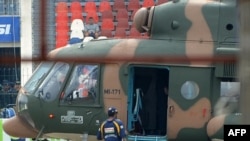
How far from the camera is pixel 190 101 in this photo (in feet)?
26.6

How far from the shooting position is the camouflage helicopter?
7.97 meters

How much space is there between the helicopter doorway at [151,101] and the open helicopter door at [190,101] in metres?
0.48

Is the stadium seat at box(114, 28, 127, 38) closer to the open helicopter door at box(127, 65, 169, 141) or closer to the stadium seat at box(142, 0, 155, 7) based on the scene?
the stadium seat at box(142, 0, 155, 7)

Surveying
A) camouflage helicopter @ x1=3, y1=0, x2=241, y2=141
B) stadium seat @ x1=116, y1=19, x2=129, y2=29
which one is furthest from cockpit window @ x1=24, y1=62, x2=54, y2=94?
stadium seat @ x1=116, y1=19, x2=129, y2=29

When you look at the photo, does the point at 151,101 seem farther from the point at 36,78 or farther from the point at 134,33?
the point at 36,78

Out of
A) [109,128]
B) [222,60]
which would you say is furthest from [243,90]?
[109,128]

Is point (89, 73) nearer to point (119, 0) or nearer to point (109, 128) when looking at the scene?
point (109, 128)

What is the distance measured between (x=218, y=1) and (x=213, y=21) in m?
0.28

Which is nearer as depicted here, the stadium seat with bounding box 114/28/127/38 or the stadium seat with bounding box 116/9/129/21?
the stadium seat with bounding box 116/9/129/21

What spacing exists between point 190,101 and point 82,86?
59.2 inches

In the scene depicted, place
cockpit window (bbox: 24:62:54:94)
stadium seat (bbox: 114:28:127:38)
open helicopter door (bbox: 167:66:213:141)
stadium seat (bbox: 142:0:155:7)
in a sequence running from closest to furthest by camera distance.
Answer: stadium seat (bbox: 114:28:127:38), open helicopter door (bbox: 167:66:213:141), stadium seat (bbox: 142:0:155:7), cockpit window (bbox: 24:62:54:94)

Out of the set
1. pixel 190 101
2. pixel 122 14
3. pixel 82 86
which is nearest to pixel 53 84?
pixel 82 86

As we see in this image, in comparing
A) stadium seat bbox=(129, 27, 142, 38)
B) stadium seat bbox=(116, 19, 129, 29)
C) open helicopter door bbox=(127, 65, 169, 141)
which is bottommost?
open helicopter door bbox=(127, 65, 169, 141)

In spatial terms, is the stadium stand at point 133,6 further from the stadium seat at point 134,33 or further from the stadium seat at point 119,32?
the stadium seat at point 134,33
